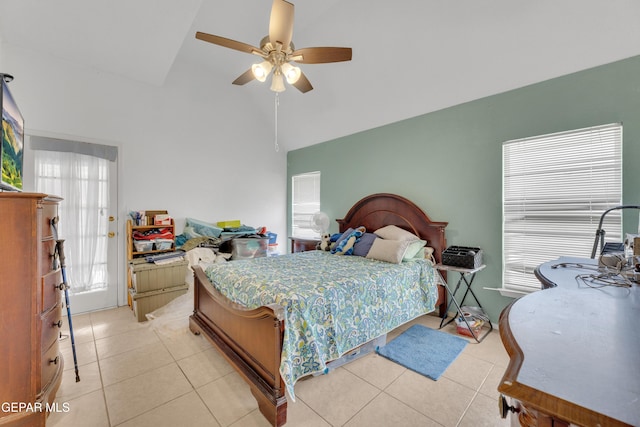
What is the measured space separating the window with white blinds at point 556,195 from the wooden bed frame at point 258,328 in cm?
73

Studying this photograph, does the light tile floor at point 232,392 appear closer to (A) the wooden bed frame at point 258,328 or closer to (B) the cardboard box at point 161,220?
(A) the wooden bed frame at point 258,328

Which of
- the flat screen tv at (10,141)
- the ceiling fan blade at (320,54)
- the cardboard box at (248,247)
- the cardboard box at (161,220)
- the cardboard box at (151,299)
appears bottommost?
the cardboard box at (151,299)

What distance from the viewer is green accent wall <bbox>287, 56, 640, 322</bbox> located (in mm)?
2232

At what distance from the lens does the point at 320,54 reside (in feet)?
7.41

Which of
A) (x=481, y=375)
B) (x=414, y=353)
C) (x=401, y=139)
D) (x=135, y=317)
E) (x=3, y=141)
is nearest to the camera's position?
(x=3, y=141)

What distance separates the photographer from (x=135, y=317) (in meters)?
3.15

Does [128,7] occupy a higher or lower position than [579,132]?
higher

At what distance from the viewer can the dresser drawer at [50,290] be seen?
5.09 ft

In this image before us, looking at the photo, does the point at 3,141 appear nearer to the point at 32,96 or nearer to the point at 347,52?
the point at 32,96

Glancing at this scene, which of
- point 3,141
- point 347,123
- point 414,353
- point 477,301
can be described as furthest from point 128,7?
point 477,301

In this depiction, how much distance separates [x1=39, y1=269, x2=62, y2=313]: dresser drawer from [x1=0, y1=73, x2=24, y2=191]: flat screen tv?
61cm

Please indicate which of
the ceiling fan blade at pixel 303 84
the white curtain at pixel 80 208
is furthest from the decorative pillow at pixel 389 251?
the white curtain at pixel 80 208

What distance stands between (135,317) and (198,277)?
127 cm

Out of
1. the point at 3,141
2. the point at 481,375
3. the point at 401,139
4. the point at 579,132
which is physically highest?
the point at 401,139
